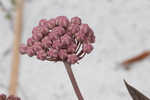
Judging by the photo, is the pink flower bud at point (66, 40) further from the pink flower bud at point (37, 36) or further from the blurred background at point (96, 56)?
the blurred background at point (96, 56)

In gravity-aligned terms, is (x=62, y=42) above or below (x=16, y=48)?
below

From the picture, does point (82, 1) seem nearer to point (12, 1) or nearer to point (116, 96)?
point (12, 1)

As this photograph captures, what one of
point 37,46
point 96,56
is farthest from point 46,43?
point 96,56

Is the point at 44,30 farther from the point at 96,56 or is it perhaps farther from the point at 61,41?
the point at 96,56

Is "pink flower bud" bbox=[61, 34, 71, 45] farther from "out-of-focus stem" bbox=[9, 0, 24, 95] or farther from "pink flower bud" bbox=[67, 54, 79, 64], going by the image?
"out-of-focus stem" bbox=[9, 0, 24, 95]

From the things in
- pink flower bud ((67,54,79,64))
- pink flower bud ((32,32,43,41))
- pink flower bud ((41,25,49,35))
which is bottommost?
pink flower bud ((67,54,79,64))

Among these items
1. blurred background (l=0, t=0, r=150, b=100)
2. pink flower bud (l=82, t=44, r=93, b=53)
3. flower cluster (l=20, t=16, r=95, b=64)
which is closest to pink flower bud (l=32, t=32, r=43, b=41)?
flower cluster (l=20, t=16, r=95, b=64)

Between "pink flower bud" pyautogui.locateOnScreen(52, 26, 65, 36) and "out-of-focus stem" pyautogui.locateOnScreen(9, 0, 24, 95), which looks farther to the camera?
"out-of-focus stem" pyautogui.locateOnScreen(9, 0, 24, 95)
